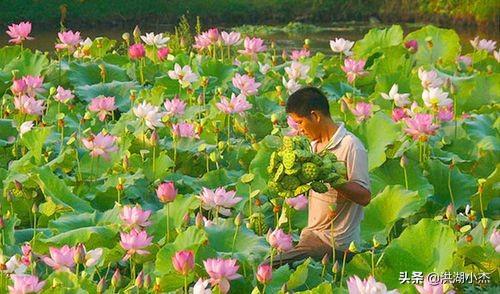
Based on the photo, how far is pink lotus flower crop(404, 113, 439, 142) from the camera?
472 centimetres

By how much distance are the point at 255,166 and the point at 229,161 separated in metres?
0.37

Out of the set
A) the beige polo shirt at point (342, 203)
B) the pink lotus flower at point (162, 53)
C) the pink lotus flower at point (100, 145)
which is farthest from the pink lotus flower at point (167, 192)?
the pink lotus flower at point (162, 53)

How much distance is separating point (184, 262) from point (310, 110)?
775 millimetres

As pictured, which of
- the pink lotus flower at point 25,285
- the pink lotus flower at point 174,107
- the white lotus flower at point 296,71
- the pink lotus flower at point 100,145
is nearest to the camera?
the pink lotus flower at point 25,285

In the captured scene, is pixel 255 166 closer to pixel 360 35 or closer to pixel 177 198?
pixel 177 198

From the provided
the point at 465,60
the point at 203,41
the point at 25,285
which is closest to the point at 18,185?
the point at 25,285

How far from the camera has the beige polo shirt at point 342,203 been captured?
Answer: 381 cm

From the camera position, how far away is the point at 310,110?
150 inches

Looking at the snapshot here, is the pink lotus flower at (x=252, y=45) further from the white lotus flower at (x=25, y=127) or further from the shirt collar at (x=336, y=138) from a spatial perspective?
the shirt collar at (x=336, y=138)

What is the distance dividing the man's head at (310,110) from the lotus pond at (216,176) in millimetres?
297

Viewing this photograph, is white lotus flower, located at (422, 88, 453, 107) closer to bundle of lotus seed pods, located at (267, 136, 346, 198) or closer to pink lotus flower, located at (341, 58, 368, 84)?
pink lotus flower, located at (341, 58, 368, 84)

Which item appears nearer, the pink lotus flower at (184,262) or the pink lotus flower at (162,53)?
the pink lotus flower at (184,262)

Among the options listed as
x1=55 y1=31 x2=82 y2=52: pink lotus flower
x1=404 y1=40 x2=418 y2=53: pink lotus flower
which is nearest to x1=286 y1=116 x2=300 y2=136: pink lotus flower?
x1=55 y1=31 x2=82 y2=52: pink lotus flower

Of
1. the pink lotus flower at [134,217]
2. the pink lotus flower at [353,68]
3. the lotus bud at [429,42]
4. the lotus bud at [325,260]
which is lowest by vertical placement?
the lotus bud at [429,42]
